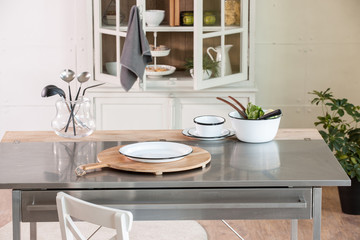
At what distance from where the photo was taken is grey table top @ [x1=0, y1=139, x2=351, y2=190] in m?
2.23

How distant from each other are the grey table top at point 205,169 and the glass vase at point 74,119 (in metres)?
0.13

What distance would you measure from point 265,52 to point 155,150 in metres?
2.33

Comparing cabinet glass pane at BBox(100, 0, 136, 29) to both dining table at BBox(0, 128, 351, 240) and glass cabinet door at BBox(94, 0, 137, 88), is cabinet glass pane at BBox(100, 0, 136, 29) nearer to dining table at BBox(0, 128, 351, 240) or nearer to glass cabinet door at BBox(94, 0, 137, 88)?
glass cabinet door at BBox(94, 0, 137, 88)

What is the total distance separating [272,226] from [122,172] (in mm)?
1853

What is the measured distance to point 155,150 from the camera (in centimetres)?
259

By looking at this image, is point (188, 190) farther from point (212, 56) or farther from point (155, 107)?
point (155, 107)

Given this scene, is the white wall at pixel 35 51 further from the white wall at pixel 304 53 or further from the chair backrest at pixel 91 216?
the chair backrest at pixel 91 216

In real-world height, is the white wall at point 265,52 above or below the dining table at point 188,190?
above

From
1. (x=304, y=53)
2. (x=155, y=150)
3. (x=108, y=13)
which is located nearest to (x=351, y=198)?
(x=304, y=53)

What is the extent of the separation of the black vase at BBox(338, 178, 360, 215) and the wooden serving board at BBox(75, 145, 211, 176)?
6.18ft

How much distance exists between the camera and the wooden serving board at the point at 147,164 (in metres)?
2.30

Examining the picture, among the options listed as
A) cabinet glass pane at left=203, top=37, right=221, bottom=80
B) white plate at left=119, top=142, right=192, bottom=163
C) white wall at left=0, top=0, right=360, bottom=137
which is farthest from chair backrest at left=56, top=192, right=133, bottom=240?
white wall at left=0, top=0, right=360, bottom=137

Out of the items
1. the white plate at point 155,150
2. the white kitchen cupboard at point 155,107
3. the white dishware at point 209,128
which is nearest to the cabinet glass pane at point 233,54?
the white kitchen cupboard at point 155,107

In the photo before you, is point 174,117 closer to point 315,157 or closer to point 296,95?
point 296,95
